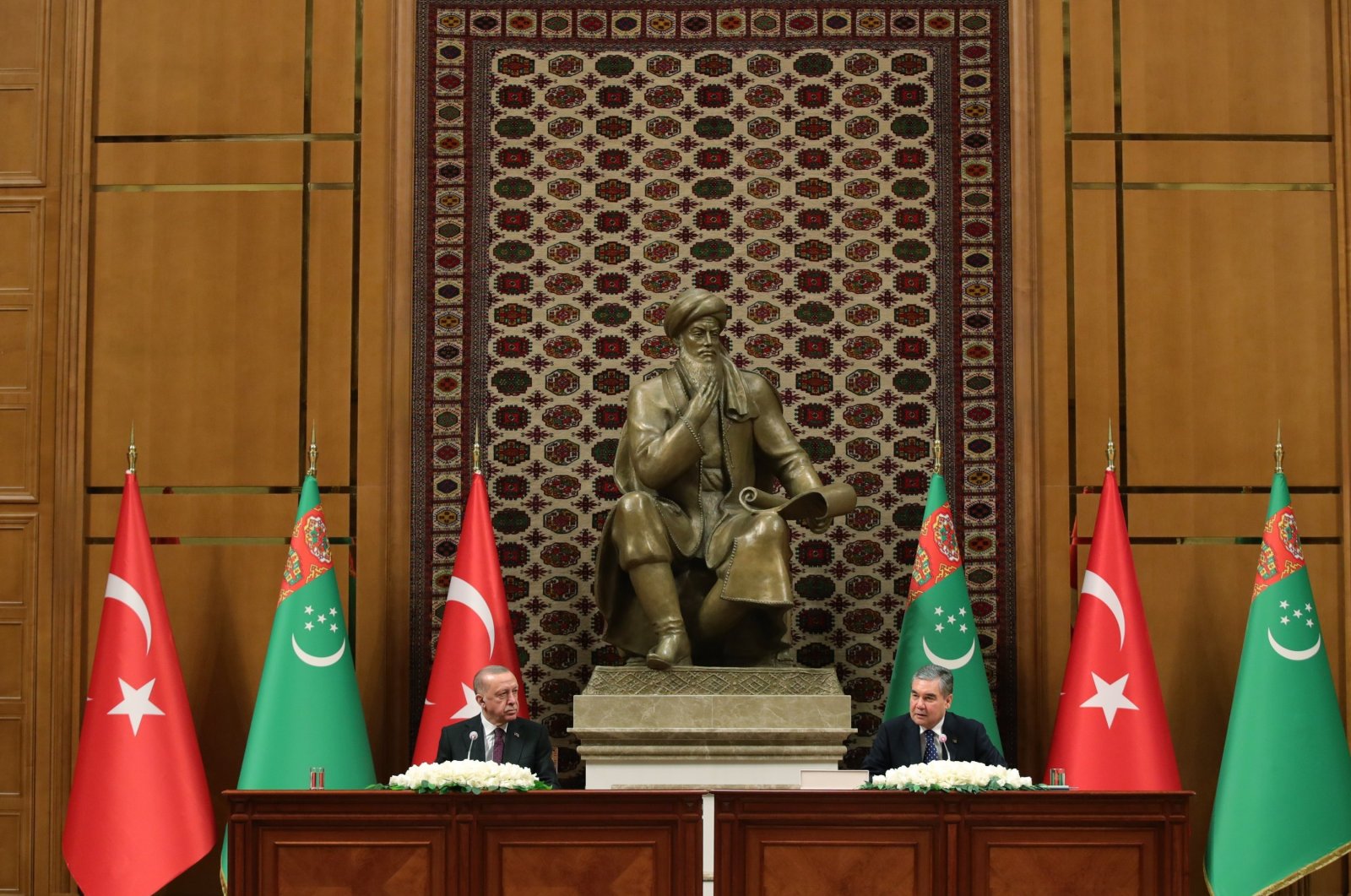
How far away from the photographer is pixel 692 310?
7004 mm

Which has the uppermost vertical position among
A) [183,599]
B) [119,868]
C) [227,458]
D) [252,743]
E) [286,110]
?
[286,110]

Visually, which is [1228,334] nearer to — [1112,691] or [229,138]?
[1112,691]

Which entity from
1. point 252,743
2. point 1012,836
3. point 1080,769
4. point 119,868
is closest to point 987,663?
point 1080,769

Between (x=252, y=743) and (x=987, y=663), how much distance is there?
2959mm

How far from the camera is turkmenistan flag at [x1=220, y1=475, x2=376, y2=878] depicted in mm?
6988

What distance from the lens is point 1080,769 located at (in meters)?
7.00

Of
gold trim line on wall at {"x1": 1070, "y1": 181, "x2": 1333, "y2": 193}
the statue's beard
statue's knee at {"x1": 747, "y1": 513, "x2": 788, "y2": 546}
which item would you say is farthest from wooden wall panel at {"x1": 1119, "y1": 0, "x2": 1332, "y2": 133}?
statue's knee at {"x1": 747, "y1": 513, "x2": 788, "y2": 546}

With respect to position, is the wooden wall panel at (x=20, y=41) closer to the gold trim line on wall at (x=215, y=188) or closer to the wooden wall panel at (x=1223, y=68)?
the gold trim line on wall at (x=215, y=188)

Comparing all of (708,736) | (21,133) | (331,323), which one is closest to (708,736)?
(708,736)

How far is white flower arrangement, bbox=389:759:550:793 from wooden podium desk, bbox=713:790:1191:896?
0.57 m

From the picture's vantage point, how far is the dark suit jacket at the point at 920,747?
6.02 meters

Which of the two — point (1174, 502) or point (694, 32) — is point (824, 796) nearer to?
point (1174, 502)

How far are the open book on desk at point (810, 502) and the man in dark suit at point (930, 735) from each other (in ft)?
3.18

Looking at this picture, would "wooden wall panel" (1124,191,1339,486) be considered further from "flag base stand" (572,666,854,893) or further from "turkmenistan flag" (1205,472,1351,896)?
"flag base stand" (572,666,854,893)
